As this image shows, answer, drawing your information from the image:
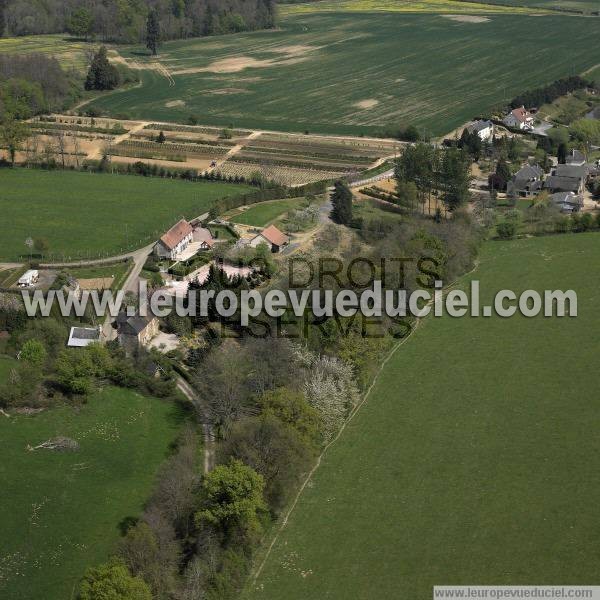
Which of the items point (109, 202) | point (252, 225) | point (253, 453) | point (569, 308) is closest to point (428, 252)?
point (569, 308)

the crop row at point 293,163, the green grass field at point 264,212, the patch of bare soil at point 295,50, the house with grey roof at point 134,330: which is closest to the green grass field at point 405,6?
the patch of bare soil at point 295,50

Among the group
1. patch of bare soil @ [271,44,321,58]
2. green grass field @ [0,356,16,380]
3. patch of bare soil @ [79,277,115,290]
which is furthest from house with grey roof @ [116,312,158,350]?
patch of bare soil @ [271,44,321,58]

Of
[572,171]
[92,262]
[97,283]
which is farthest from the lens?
[572,171]

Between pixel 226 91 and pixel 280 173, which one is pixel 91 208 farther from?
pixel 226 91

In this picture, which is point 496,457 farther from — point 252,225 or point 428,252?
point 252,225

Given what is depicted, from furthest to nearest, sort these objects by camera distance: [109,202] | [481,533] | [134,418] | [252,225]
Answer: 1. [109,202]
2. [252,225]
3. [134,418]
4. [481,533]

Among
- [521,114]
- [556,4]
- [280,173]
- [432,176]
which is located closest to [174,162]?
[280,173]

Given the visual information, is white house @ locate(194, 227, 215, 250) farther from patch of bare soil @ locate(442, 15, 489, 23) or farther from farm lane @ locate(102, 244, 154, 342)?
patch of bare soil @ locate(442, 15, 489, 23)
